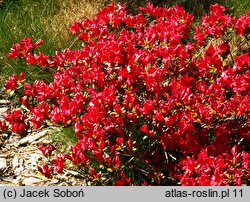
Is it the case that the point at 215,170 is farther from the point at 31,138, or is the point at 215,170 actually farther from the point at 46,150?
the point at 31,138

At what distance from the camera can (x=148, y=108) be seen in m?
2.98

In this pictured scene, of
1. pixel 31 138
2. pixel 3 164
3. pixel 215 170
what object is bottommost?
pixel 215 170

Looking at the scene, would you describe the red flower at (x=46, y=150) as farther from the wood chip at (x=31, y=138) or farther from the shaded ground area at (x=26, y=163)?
the wood chip at (x=31, y=138)

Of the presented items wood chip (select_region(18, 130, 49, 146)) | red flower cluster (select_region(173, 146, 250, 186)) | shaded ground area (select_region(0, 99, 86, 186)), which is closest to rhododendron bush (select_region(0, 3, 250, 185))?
red flower cluster (select_region(173, 146, 250, 186))

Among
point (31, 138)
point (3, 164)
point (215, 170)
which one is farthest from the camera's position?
point (31, 138)

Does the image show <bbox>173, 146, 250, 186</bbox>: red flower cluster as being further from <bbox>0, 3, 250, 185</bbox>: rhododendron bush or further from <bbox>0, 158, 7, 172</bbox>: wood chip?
<bbox>0, 158, 7, 172</bbox>: wood chip

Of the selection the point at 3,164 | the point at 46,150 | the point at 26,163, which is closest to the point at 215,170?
the point at 46,150

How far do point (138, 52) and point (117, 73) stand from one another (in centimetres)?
24

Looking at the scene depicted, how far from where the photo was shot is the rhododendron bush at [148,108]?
300 centimetres

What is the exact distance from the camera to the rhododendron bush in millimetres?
2996

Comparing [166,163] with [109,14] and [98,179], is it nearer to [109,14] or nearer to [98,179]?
[98,179]

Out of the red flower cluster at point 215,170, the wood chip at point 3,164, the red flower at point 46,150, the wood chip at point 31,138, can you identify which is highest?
the wood chip at point 31,138

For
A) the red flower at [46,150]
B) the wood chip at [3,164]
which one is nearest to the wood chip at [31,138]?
the wood chip at [3,164]

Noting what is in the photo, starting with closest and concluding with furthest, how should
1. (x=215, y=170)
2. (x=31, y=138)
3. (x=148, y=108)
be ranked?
1. (x=215, y=170)
2. (x=148, y=108)
3. (x=31, y=138)
